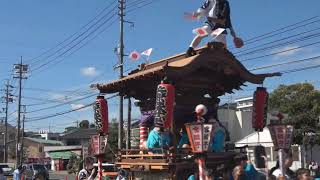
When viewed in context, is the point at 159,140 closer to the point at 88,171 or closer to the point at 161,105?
the point at 161,105

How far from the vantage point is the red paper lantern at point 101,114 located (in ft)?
44.4

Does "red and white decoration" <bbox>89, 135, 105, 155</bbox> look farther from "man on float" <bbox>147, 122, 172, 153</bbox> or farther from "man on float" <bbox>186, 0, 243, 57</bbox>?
"man on float" <bbox>186, 0, 243, 57</bbox>

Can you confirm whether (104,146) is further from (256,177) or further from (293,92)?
(293,92)

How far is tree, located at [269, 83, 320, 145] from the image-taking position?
3659cm

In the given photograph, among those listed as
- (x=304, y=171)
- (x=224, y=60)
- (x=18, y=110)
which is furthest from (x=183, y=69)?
(x=18, y=110)

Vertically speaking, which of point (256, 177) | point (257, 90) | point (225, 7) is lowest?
point (256, 177)

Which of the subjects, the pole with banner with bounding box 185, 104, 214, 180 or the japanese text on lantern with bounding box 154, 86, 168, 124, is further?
the japanese text on lantern with bounding box 154, 86, 168, 124

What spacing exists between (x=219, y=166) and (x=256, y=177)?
140cm

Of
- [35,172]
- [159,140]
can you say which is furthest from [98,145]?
[35,172]

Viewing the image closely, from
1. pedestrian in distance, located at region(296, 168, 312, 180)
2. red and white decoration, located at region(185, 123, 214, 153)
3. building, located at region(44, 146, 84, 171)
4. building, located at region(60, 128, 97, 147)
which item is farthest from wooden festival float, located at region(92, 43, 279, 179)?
building, located at region(60, 128, 97, 147)

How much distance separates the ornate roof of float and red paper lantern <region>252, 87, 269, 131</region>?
38 centimetres

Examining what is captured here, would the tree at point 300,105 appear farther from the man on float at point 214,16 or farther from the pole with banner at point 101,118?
the man on float at point 214,16

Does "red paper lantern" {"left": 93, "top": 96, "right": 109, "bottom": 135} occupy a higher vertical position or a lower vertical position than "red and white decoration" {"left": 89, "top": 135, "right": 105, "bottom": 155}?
higher

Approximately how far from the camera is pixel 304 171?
7.80 meters
